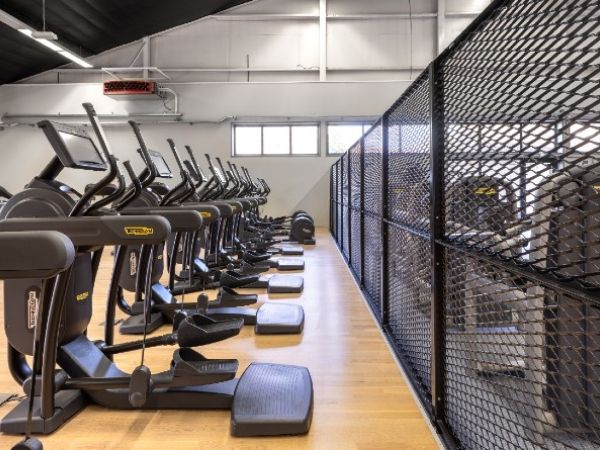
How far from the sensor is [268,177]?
12492mm

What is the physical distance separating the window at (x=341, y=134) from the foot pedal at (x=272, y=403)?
1039 cm

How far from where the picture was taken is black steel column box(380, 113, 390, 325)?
3.24 m

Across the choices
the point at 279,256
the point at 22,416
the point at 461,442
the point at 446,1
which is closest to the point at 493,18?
the point at 461,442

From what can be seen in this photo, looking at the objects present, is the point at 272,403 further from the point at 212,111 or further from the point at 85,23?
the point at 212,111

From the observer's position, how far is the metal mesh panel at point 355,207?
530 centimetres

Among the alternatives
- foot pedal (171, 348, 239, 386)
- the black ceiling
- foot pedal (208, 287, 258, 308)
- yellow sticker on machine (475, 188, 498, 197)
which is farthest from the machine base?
the black ceiling

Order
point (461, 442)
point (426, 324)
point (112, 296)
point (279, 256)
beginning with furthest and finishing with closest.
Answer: point (279, 256), point (112, 296), point (426, 324), point (461, 442)

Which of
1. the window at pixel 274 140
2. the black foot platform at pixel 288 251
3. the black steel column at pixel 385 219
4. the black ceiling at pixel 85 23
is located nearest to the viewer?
the black steel column at pixel 385 219

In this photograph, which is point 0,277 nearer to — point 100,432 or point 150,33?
point 100,432

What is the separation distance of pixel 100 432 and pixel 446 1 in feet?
42.9

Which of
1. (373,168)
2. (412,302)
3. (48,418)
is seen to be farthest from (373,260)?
(48,418)

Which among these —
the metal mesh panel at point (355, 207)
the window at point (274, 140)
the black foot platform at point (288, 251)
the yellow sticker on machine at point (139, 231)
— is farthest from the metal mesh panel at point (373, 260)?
the window at point (274, 140)

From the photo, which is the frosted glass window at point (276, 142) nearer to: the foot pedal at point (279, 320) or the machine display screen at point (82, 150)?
the foot pedal at point (279, 320)

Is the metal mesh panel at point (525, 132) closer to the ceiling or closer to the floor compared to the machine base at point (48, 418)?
closer to the ceiling
